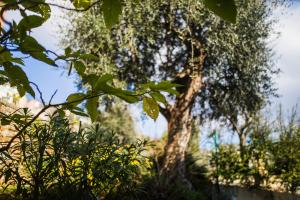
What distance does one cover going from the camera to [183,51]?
14.2 meters

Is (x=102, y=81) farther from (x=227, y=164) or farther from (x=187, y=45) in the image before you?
(x=187, y=45)

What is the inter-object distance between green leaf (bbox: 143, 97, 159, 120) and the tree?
1067 centimetres

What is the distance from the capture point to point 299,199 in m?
8.92

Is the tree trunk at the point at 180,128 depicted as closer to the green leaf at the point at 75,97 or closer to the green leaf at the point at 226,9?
the green leaf at the point at 75,97

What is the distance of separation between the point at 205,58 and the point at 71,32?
484 centimetres

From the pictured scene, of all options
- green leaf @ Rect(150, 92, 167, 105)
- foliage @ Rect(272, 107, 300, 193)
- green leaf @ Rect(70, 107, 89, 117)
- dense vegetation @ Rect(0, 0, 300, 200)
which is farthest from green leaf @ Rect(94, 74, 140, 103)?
foliage @ Rect(272, 107, 300, 193)

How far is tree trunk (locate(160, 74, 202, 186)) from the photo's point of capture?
12.9 m

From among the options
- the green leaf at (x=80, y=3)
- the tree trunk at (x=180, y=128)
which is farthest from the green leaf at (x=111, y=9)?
the tree trunk at (x=180, y=128)

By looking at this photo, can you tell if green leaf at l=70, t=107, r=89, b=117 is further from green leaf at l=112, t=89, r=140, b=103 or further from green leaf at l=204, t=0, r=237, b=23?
green leaf at l=204, t=0, r=237, b=23

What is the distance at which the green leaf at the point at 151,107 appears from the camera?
3.73 ft

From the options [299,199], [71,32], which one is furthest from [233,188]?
[71,32]

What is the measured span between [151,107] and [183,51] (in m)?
13.2

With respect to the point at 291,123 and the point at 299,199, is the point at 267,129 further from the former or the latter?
the point at 299,199

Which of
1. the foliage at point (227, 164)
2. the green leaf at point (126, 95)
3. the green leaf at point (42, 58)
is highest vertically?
the foliage at point (227, 164)
